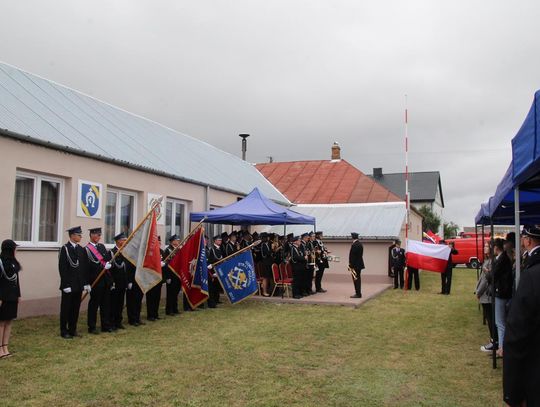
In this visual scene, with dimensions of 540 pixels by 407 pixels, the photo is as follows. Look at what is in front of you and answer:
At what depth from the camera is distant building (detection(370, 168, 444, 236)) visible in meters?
58.8

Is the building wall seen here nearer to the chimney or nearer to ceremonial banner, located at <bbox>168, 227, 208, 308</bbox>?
ceremonial banner, located at <bbox>168, 227, 208, 308</bbox>

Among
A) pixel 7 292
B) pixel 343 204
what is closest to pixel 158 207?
pixel 7 292

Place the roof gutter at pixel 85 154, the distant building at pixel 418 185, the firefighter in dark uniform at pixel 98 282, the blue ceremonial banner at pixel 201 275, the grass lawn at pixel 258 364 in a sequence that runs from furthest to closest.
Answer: the distant building at pixel 418 185
the blue ceremonial banner at pixel 201 275
the roof gutter at pixel 85 154
the firefighter in dark uniform at pixel 98 282
the grass lawn at pixel 258 364

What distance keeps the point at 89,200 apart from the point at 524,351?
10.2 m

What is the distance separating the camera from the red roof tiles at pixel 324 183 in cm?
2386

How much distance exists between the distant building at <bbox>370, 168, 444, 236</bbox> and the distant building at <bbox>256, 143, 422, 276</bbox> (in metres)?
A: 29.8

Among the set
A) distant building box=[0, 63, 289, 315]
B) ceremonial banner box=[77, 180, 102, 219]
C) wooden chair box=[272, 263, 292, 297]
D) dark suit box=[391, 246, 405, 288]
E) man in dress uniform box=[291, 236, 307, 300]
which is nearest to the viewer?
distant building box=[0, 63, 289, 315]

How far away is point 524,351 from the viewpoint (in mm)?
2875

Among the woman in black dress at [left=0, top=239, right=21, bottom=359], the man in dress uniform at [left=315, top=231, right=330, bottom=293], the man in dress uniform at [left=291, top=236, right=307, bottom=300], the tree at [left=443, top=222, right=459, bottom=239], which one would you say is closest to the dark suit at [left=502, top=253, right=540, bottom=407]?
the woman in black dress at [left=0, top=239, right=21, bottom=359]

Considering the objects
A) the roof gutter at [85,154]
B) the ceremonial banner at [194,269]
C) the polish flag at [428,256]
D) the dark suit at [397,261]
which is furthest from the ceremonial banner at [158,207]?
the polish flag at [428,256]

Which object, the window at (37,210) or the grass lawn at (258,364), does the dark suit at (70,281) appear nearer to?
the grass lawn at (258,364)

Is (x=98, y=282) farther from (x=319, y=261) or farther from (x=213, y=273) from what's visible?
(x=319, y=261)

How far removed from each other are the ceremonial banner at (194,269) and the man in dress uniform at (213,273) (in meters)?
0.61

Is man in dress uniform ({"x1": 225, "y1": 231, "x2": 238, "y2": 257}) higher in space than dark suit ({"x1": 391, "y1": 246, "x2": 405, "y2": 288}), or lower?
higher
